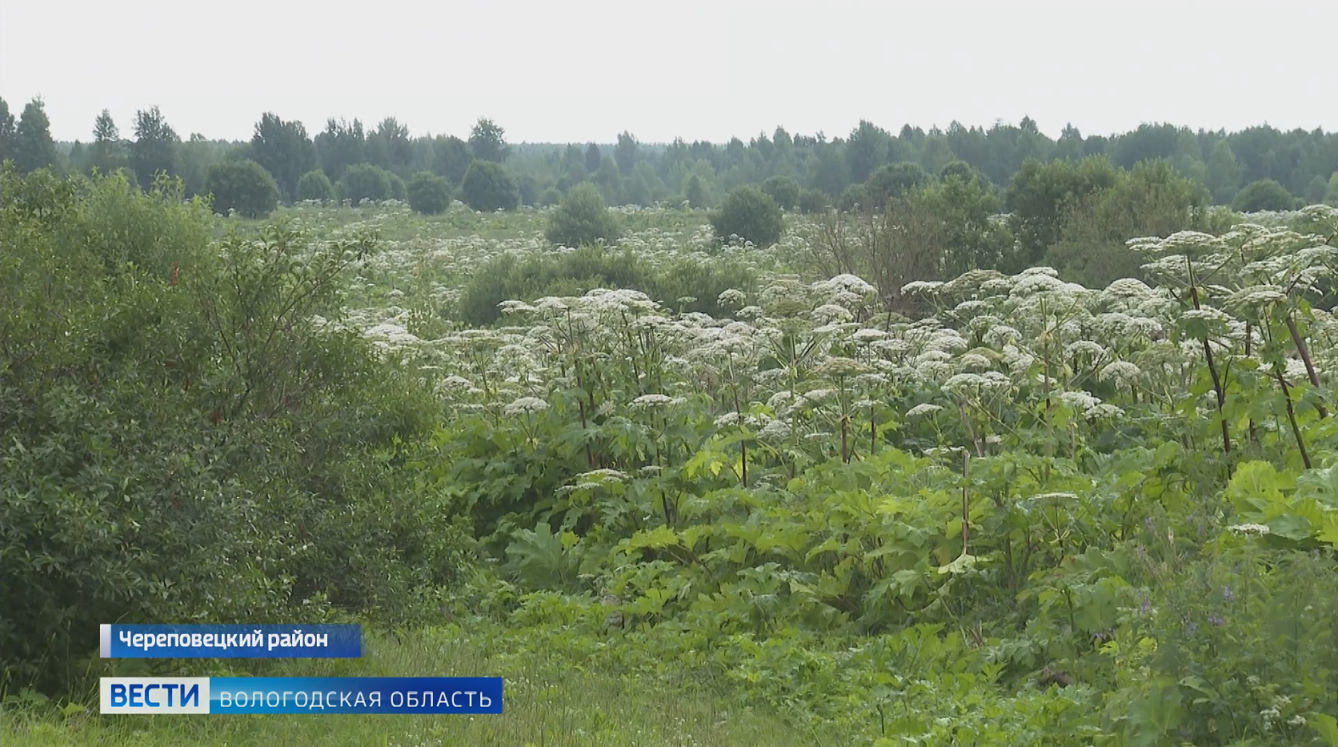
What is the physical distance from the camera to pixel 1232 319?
8.38m

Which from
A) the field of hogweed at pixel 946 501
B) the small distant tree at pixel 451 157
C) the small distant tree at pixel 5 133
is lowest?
the field of hogweed at pixel 946 501

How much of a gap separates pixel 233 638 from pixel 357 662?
1.04m

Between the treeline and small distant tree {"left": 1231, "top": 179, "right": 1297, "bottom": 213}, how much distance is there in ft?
0.21

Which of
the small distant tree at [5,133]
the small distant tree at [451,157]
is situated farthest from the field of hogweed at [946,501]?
the small distant tree at [451,157]

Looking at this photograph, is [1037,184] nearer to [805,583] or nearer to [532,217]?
[805,583]

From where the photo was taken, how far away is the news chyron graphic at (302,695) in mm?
5426

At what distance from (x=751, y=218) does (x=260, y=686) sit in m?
38.9

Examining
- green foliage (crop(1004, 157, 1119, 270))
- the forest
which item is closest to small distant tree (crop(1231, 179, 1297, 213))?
green foliage (crop(1004, 157, 1119, 270))

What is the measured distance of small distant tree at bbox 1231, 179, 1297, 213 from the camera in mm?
57281

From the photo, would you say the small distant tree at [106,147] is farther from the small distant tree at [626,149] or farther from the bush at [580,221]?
the small distant tree at [626,149]

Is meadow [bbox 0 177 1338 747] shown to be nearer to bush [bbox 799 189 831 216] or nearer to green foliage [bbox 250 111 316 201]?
bush [bbox 799 189 831 216]

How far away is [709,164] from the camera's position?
116812 mm

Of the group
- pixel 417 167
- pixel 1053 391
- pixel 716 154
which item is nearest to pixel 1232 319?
pixel 1053 391

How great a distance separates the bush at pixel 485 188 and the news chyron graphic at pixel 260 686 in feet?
186
